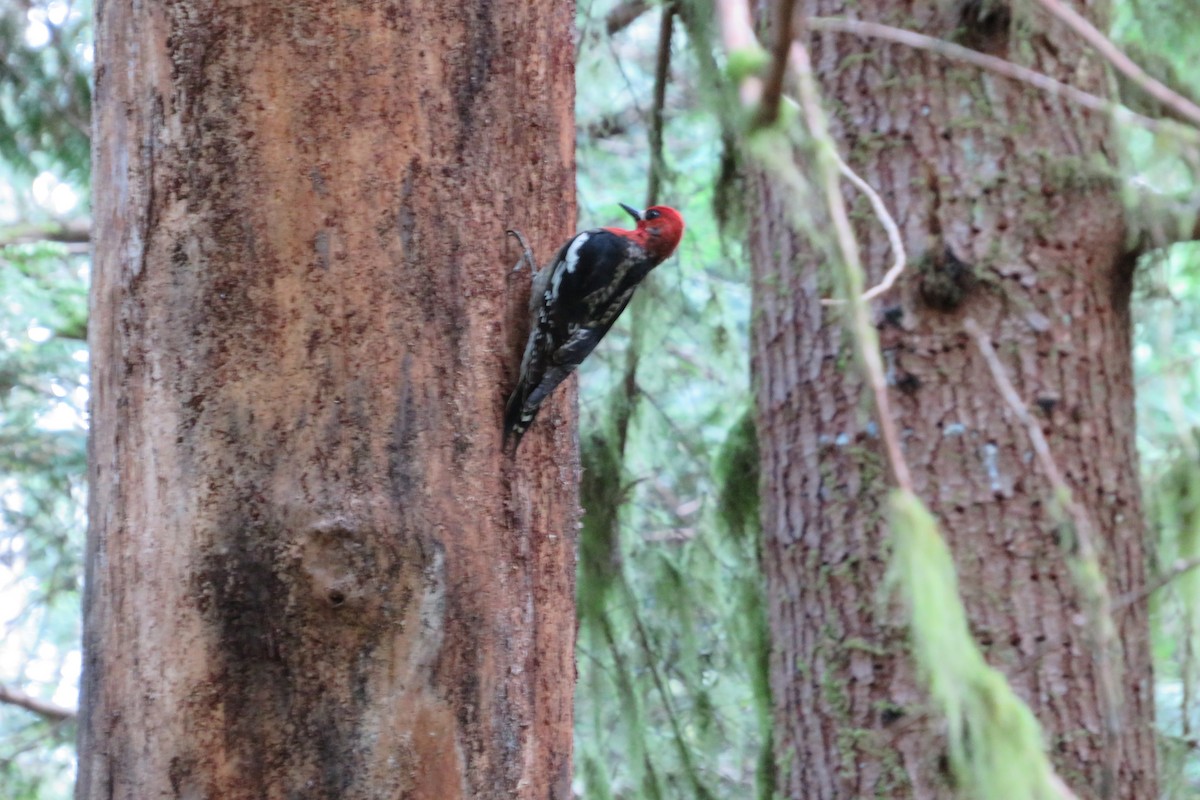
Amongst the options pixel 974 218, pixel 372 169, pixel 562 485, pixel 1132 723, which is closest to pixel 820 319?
pixel 974 218

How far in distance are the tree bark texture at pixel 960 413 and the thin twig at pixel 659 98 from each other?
0.48 metres

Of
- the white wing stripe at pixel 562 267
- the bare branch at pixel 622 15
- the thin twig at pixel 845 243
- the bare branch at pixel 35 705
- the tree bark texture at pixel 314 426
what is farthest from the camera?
the bare branch at pixel 35 705

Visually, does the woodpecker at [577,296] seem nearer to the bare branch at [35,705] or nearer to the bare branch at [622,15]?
the bare branch at [622,15]

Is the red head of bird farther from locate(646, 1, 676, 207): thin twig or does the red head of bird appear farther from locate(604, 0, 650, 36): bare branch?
locate(604, 0, 650, 36): bare branch

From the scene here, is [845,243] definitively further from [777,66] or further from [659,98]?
[659,98]

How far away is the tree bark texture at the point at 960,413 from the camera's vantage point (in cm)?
309

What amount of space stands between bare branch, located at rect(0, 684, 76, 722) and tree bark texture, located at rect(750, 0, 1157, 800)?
320 centimetres

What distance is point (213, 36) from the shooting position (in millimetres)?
1829

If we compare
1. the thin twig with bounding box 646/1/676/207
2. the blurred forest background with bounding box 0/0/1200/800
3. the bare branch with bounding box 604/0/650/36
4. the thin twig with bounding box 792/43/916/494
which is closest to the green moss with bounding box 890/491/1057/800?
the thin twig with bounding box 792/43/916/494

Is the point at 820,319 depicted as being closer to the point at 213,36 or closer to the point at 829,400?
the point at 829,400

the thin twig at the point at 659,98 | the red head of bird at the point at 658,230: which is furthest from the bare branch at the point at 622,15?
the red head of bird at the point at 658,230

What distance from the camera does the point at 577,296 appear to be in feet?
8.21

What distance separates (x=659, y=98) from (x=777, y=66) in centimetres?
270

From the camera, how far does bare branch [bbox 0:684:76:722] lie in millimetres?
4762
